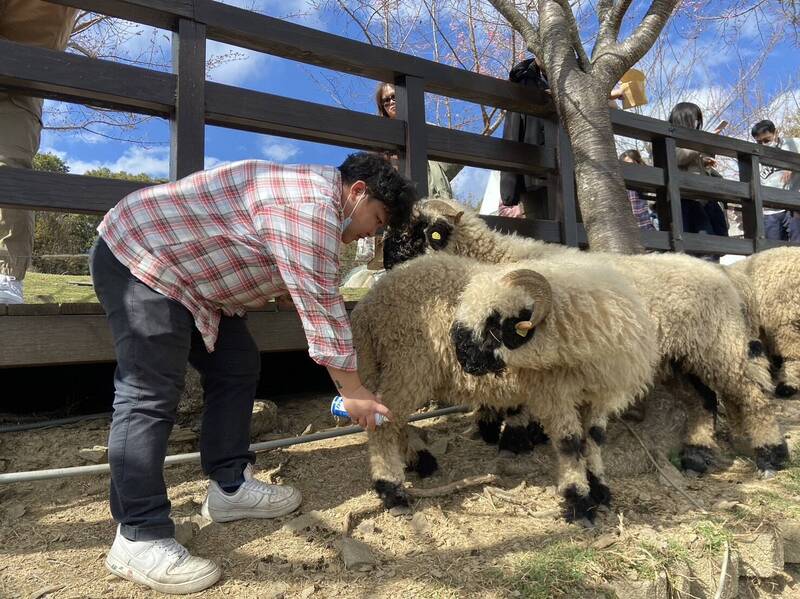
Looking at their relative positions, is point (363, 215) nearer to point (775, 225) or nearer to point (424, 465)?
point (424, 465)

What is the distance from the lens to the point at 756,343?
389cm

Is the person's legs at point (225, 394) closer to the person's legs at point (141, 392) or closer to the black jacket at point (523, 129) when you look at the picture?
the person's legs at point (141, 392)

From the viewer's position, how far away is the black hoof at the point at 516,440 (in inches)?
137

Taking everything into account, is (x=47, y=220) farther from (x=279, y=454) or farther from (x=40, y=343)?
(x=279, y=454)

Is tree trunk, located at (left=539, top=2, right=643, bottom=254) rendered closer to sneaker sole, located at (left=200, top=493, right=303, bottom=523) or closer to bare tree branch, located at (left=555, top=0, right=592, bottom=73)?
bare tree branch, located at (left=555, top=0, right=592, bottom=73)

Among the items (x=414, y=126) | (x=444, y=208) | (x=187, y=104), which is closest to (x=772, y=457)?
(x=444, y=208)

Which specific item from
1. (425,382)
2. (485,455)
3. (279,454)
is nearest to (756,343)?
(485,455)

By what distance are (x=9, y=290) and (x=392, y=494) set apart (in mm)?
2809

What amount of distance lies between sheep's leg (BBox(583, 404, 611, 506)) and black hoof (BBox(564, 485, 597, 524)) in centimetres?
9

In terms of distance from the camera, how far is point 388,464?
292 centimetres

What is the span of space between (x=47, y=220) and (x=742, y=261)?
11707 millimetres

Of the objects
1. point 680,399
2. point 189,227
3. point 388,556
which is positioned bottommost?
point 388,556

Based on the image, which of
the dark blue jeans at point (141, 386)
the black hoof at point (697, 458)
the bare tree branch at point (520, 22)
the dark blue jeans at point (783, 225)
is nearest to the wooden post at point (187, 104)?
the dark blue jeans at point (141, 386)

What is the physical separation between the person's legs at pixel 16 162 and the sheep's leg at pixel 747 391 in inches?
179
